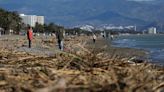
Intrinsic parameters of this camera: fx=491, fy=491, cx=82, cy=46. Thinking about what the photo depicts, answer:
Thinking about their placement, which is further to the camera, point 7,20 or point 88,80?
point 7,20

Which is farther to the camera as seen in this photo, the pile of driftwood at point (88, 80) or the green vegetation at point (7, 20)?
the green vegetation at point (7, 20)

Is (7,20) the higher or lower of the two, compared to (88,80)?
lower

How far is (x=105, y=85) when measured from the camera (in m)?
5.86

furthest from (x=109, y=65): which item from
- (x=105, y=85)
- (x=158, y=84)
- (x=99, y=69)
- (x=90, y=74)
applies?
(x=105, y=85)

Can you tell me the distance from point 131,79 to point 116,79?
8.0 inches

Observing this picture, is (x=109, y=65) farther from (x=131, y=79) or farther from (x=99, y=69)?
(x=131, y=79)

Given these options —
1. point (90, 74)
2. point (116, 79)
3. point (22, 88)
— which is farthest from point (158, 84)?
point (22, 88)

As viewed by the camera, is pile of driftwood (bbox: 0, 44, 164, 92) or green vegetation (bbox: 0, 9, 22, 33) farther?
green vegetation (bbox: 0, 9, 22, 33)

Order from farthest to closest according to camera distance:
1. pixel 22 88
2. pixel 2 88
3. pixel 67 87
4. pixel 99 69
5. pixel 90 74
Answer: pixel 99 69
pixel 90 74
pixel 2 88
pixel 22 88
pixel 67 87

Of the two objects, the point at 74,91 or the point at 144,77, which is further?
the point at 144,77

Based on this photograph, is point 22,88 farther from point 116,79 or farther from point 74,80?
point 116,79

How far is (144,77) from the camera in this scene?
21.0ft

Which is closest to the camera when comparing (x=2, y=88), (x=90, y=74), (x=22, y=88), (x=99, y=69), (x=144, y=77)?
(x=22, y=88)

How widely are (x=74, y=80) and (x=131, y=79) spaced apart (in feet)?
2.52
